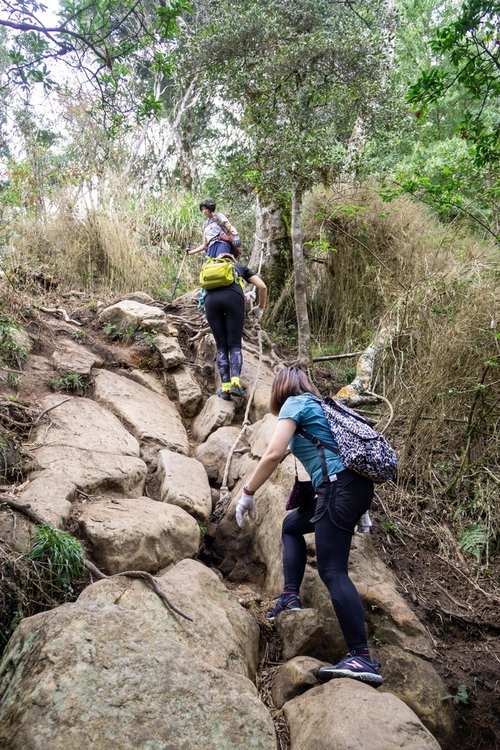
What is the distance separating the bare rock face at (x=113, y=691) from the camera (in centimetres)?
179

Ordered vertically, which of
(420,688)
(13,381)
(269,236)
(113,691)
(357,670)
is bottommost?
(420,688)

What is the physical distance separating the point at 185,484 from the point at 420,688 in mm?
2124

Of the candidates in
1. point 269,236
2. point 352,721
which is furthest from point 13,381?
point 269,236

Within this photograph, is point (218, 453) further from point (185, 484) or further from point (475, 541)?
point (475, 541)

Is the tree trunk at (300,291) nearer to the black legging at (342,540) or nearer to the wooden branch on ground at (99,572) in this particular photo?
the black legging at (342,540)

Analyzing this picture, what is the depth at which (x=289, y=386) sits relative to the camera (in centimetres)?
329

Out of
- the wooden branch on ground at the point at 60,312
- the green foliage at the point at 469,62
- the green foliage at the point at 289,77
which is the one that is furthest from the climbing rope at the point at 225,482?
the green foliage at the point at 469,62

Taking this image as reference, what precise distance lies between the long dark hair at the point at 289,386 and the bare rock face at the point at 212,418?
2230mm

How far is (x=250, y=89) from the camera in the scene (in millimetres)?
7223

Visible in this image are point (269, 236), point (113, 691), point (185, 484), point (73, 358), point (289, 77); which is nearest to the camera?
point (113, 691)

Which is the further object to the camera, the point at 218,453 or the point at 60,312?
the point at 60,312

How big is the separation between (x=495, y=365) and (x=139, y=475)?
9.81 feet

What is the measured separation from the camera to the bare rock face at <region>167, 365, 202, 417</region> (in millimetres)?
5988

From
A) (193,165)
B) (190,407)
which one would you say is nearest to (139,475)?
(190,407)
